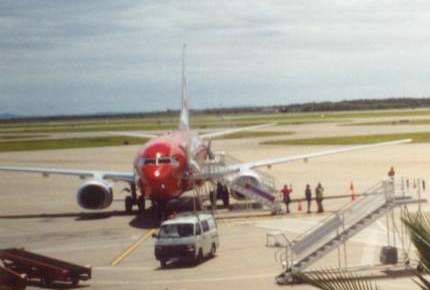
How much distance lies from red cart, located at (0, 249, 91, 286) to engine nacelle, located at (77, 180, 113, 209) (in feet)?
53.1

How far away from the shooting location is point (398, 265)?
888 inches

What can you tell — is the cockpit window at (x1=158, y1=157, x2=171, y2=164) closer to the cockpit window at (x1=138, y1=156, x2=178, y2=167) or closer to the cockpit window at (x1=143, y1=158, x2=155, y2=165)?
the cockpit window at (x1=138, y1=156, x2=178, y2=167)

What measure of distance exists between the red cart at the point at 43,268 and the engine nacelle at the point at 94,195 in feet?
53.1

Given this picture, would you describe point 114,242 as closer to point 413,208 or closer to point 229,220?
point 229,220

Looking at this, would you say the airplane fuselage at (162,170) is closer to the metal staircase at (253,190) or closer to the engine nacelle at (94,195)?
the metal staircase at (253,190)

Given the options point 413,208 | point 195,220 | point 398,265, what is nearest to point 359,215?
point 398,265

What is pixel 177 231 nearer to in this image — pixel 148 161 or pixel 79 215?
pixel 148 161

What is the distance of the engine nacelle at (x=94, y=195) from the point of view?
38719 millimetres

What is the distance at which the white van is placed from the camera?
2445cm

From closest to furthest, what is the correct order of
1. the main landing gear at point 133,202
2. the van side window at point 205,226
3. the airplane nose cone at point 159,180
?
the van side window at point 205,226 < the airplane nose cone at point 159,180 < the main landing gear at point 133,202

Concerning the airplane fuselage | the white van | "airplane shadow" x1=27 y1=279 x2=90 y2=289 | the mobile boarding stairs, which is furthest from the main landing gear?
"airplane shadow" x1=27 y1=279 x2=90 y2=289

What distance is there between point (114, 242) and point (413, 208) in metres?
15.7

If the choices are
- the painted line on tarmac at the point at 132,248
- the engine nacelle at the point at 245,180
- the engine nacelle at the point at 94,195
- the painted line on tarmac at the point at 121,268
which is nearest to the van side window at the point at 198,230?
the painted line on tarmac at the point at 121,268

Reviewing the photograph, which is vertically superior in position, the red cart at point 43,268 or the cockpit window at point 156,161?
the cockpit window at point 156,161
